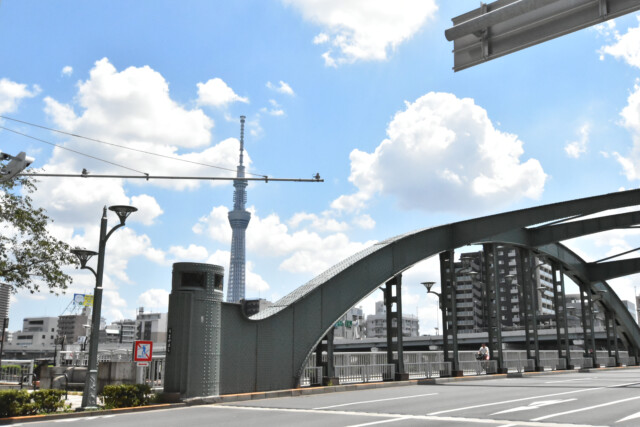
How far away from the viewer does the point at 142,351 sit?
66.0ft

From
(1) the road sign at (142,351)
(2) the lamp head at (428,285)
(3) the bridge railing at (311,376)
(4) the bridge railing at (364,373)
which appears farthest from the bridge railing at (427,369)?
(1) the road sign at (142,351)

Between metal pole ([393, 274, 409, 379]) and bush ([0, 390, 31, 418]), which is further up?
metal pole ([393, 274, 409, 379])

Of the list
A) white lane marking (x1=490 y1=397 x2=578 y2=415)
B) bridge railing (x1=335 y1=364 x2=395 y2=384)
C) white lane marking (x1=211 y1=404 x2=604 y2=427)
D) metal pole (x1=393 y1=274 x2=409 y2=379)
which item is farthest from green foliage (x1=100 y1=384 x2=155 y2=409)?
metal pole (x1=393 y1=274 x2=409 y2=379)

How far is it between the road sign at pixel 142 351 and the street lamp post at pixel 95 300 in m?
2.25

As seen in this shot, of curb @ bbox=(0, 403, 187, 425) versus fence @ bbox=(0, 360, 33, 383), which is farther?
fence @ bbox=(0, 360, 33, 383)

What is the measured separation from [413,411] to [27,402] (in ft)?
31.9

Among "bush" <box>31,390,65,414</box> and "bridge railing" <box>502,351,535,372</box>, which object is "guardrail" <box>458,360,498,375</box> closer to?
"bridge railing" <box>502,351,535,372</box>

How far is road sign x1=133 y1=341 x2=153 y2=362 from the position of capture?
20.0m

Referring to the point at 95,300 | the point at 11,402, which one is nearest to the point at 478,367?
the point at 95,300

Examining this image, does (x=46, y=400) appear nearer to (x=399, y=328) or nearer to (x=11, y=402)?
(x=11, y=402)

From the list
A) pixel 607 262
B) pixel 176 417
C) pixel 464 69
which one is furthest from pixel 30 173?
pixel 607 262

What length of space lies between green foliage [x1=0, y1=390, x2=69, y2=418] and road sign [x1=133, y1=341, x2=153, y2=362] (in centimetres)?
388

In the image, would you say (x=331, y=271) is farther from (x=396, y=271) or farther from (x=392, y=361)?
(x=392, y=361)

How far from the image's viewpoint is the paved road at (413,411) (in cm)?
1305
